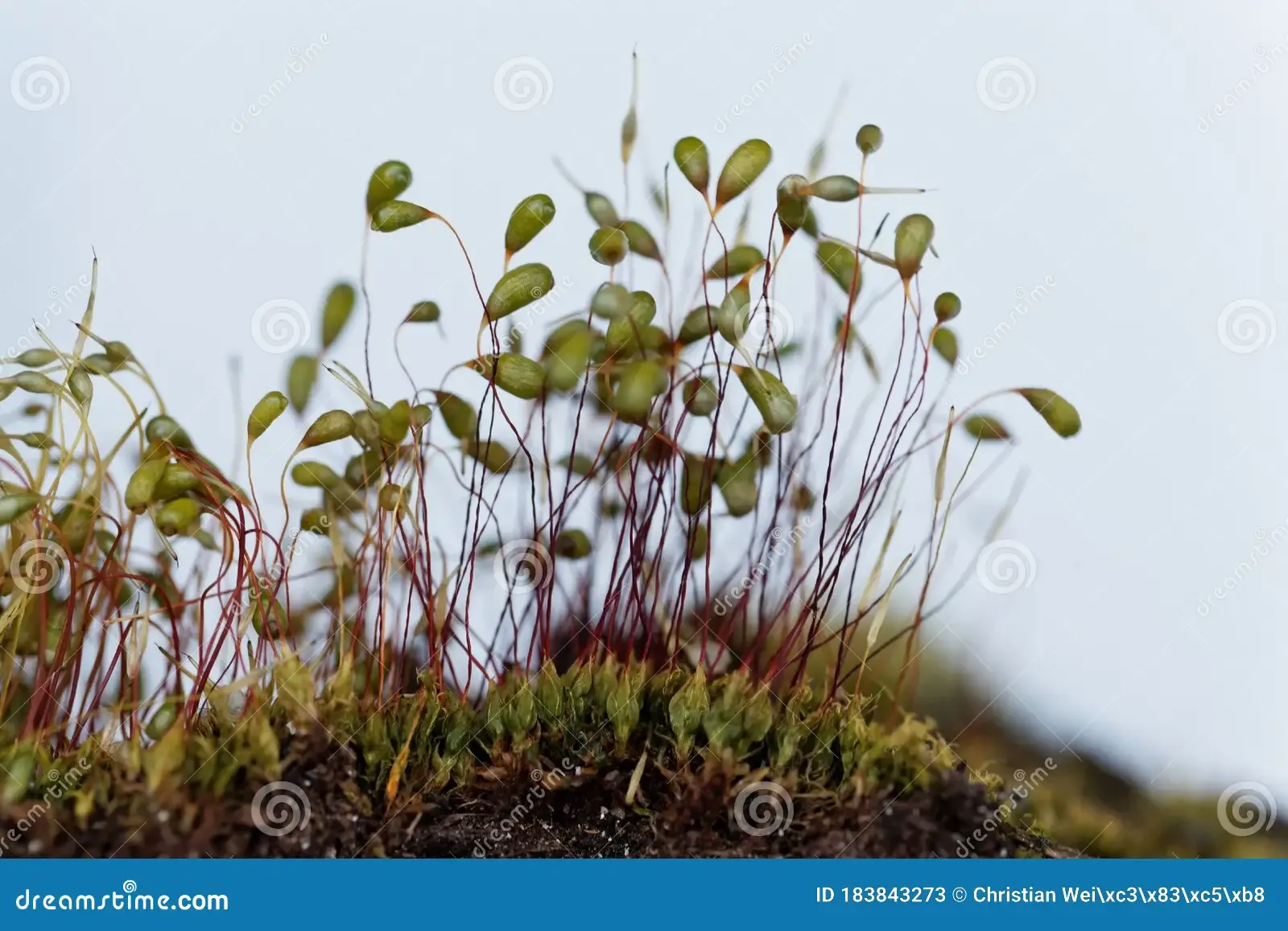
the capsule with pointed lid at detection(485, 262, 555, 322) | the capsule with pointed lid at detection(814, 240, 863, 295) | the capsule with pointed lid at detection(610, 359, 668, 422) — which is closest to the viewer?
the capsule with pointed lid at detection(610, 359, 668, 422)

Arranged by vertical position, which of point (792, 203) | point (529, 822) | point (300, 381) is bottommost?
point (529, 822)

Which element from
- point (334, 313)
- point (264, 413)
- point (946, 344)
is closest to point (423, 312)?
point (334, 313)

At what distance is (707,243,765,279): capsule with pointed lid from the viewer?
103cm

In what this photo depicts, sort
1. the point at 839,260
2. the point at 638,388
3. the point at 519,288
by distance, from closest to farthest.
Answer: the point at 638,388 < the point at 519,288 < the point at 839,260

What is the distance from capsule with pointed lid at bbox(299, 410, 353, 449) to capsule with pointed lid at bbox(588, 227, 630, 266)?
281mm

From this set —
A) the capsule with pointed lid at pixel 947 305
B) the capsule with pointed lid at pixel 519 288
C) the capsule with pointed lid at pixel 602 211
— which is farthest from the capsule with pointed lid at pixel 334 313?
the capsule with pointed lid at pixel 947 305

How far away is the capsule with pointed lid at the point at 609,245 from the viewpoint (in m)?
0.94

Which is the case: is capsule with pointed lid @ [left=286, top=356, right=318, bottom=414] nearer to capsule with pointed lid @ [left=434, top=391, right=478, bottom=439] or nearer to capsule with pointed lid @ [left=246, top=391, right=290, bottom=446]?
capsule with pointed lid @ [left=246, top=391, right=290, bottom=446]

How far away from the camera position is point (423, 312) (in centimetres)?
104

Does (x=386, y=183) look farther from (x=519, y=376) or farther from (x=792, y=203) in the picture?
(x=792, y=203)

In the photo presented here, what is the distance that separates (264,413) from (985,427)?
0.73m

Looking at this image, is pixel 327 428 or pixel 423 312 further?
pixel 423 312

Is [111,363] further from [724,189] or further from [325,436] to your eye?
[724,189]

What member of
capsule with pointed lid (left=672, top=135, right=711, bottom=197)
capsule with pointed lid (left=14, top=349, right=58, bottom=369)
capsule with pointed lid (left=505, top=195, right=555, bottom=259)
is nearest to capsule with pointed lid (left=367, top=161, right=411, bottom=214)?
capsule with pointed lid (left=505, top=195, right=555, bottom=259)
